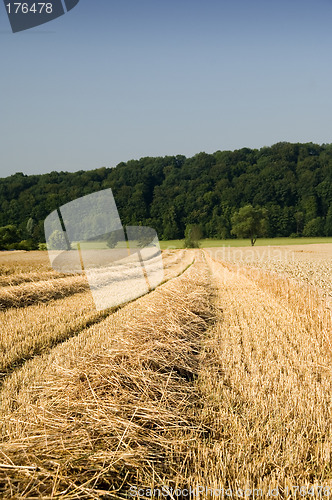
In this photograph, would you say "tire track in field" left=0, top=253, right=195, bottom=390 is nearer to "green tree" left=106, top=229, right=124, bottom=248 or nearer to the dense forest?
"green tree" left=106, top=229, right=124, bottom=248

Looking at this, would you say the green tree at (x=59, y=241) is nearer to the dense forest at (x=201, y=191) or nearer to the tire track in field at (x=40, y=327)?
the tire track in field at (x=40, y=327)

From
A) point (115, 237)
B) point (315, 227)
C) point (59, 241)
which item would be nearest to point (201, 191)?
point (315, 227)

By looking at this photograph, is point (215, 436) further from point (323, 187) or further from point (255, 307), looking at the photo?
point (323, 187)

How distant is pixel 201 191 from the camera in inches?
3644

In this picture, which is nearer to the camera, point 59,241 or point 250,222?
point 59,241

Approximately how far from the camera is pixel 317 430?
3.13 metres

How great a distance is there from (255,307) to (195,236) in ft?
216

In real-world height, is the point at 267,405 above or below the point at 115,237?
below

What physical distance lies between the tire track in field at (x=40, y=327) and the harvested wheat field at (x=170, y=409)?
4cm

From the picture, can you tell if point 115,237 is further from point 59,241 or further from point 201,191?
point 201,191

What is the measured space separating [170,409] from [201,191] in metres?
90.8

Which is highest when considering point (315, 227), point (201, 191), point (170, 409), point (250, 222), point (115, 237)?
point (201, 191)

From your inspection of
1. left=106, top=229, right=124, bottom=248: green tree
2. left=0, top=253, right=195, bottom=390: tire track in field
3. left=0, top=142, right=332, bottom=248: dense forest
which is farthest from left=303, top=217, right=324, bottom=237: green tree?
left=0, top=253, right=195, bottom=390: tire track in field

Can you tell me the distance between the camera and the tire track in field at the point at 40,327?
5573 mm
